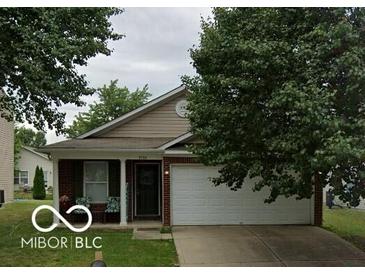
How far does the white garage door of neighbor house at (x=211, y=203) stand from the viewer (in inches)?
625

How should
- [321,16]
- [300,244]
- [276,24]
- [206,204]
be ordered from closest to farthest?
1. [321,16]
2. [276,24]
3. [300,244]
4. [206,204]

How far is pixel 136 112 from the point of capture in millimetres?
18094

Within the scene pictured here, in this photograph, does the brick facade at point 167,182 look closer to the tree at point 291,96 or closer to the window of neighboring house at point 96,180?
the window of neighboring house at point 96,180

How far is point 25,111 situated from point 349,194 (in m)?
8.18

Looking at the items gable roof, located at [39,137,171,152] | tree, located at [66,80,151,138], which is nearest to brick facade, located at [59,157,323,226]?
gable roof, located at [39,137,171,152]

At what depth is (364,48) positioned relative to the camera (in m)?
→ 7.87

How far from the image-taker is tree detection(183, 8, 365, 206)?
299 inches

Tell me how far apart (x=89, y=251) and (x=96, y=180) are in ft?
20.2

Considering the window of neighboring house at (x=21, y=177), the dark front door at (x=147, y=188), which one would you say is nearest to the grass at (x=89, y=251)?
the dark front door at (x=147, y=188)
